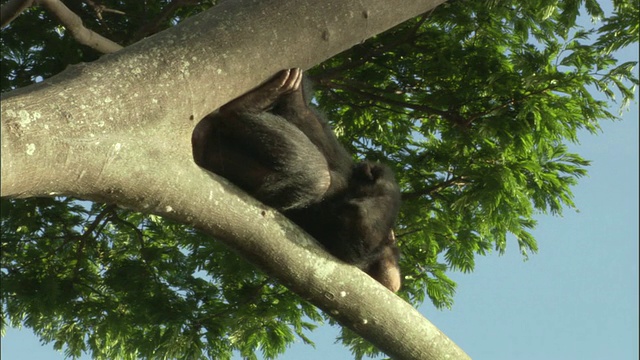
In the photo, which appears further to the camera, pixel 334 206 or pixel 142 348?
Result: pixel 142 348

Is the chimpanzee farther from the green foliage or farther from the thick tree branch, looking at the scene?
the green foliage

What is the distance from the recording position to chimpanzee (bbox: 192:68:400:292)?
4.27m

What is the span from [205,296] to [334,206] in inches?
94.9

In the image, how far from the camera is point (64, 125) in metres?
2.94

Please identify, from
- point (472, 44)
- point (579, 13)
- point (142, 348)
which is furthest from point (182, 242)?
point (579, 13)

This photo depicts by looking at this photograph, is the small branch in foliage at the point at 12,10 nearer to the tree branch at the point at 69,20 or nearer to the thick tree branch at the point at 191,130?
the tree branch at the point at 69,20

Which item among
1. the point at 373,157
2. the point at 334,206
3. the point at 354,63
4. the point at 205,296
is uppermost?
the point at 354,63

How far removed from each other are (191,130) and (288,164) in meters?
0.89

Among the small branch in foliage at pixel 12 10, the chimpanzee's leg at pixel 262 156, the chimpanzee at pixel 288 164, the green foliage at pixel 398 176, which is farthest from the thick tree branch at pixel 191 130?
the green foliage at pixel 398 176

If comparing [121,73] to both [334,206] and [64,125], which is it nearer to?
[64,125]

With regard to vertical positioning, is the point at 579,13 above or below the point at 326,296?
above

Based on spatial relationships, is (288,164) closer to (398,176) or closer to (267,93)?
(267,93)

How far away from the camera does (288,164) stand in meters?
4.36

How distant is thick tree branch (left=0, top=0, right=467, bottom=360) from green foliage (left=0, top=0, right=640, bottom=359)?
200 cm
